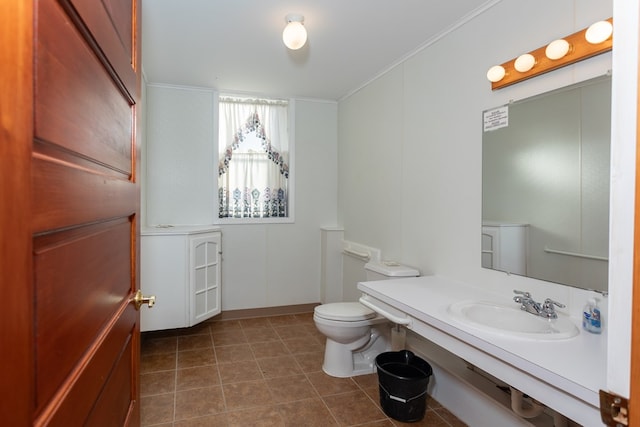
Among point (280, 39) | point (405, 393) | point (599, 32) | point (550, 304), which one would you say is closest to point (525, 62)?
point (599, 32)

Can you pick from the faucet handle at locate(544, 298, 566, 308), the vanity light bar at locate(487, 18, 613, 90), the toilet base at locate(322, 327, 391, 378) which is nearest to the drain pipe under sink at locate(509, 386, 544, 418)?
the faucet handle at locate(544, 298, 566, 308)

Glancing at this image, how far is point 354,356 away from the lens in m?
2.75

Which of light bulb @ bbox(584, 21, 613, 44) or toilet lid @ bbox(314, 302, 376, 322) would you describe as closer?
light bulb @ bbox(584, 21, 613, 44)

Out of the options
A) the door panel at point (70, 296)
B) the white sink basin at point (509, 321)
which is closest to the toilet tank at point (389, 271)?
the white sink basin at point (509, 321)

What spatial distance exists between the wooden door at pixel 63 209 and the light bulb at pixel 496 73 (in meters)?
1.74

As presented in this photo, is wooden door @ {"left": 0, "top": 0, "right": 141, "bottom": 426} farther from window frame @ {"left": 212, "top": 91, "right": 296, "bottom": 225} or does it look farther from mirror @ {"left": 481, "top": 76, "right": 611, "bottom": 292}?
window frame @ {"left": 212, "top": 91, "right": 296, "bottom": 225}

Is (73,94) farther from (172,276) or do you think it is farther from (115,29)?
(172,276)

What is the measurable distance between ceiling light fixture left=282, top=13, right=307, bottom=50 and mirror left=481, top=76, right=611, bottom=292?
1197 mm

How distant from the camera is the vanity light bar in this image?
59.0 inches

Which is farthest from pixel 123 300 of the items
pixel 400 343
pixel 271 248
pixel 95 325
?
pixel 271 248

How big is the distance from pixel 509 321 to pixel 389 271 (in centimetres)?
97

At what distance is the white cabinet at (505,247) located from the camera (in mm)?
1833

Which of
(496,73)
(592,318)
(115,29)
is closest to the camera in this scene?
(115,29)

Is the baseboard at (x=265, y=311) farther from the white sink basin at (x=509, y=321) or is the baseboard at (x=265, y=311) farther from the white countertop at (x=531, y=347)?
the white sink basin at (x=509, y=321)
